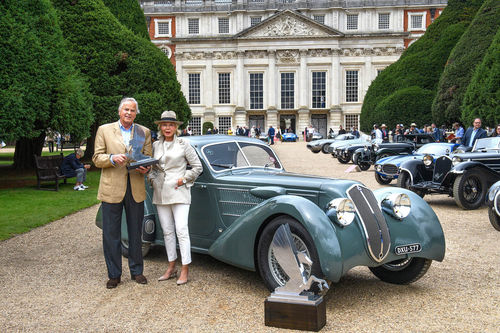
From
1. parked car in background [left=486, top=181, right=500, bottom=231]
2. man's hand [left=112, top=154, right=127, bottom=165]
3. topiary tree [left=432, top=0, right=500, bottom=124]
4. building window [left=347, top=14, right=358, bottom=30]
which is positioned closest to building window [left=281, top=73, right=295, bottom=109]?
building window [left=347, top=14, right=358, bottom=30]

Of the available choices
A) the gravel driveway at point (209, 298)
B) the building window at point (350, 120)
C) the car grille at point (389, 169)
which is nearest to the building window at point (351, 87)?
the building window at point (350, 120)

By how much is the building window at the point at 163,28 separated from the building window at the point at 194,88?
20.1 feet

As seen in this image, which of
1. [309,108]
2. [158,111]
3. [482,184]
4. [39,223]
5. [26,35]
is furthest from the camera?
[309,108]

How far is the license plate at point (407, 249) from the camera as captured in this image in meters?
4.93

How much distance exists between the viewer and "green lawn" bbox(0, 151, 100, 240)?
939cm

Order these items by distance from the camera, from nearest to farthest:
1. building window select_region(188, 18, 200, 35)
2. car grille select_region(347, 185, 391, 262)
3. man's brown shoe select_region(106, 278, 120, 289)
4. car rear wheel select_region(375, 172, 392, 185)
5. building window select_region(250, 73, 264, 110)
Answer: car grille select_region(347, 185, 391, 262)
man's brown shoe select_region(106, 278, 120, 289)
car rear wheel select_region(375, 172, 392, 185)
building window select_region(250, 73, 264, 110)
building window select_region(188, 18, 200, 35)

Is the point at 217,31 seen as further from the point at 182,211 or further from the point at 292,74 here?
the point at 182,211

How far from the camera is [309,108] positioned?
56750 mm

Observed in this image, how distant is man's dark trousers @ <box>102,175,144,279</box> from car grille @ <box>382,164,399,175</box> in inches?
381

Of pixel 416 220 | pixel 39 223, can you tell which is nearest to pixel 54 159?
pixel 39 223

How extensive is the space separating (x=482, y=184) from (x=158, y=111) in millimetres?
14739

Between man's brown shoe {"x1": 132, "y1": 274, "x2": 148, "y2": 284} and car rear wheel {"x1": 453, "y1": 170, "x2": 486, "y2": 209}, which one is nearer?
man's brown shoe {"x1": 132, "y1": 274, "x2": 148, "y2": 284}

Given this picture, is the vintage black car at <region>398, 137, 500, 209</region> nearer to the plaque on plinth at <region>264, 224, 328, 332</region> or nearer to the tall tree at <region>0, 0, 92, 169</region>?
the plaque on plinth at <region>264, 224, 328, 332</region>

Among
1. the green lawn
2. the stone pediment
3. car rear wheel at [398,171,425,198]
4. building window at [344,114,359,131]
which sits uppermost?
the stone pediment
